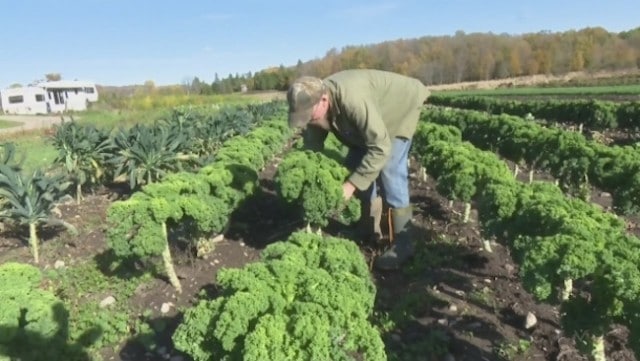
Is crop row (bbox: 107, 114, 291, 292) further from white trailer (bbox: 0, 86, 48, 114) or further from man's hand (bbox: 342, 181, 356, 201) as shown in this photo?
white trailer (bbox: 0, 86, 48, 114)

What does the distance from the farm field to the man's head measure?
1.52 m

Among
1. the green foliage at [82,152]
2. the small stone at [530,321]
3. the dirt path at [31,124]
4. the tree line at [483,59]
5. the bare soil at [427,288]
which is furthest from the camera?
the tree line at [483,59]

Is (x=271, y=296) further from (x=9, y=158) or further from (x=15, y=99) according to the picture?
(x=15, y=99)

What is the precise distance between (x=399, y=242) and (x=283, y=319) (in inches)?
117

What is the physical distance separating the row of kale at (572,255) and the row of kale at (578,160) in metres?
2.48

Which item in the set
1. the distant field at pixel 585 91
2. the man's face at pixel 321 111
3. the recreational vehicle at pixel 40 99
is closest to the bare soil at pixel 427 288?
the man's face at pixel 321 111

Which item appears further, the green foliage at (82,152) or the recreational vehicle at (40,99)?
the recreational vehicle at (40,99)

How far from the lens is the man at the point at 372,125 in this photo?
480cm

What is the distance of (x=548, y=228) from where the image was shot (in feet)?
13.0

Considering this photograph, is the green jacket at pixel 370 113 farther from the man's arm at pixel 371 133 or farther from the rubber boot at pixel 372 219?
the rubber boot at pixel 372 219

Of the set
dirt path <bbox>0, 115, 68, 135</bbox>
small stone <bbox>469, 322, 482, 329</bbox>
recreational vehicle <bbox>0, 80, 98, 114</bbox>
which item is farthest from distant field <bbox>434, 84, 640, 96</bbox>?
recreational vehicle <bbox>0, 80, 98, 114</bbox>

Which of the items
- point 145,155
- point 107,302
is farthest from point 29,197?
point 145,155

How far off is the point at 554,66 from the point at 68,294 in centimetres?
12639

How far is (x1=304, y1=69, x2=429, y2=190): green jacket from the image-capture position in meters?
4.84
